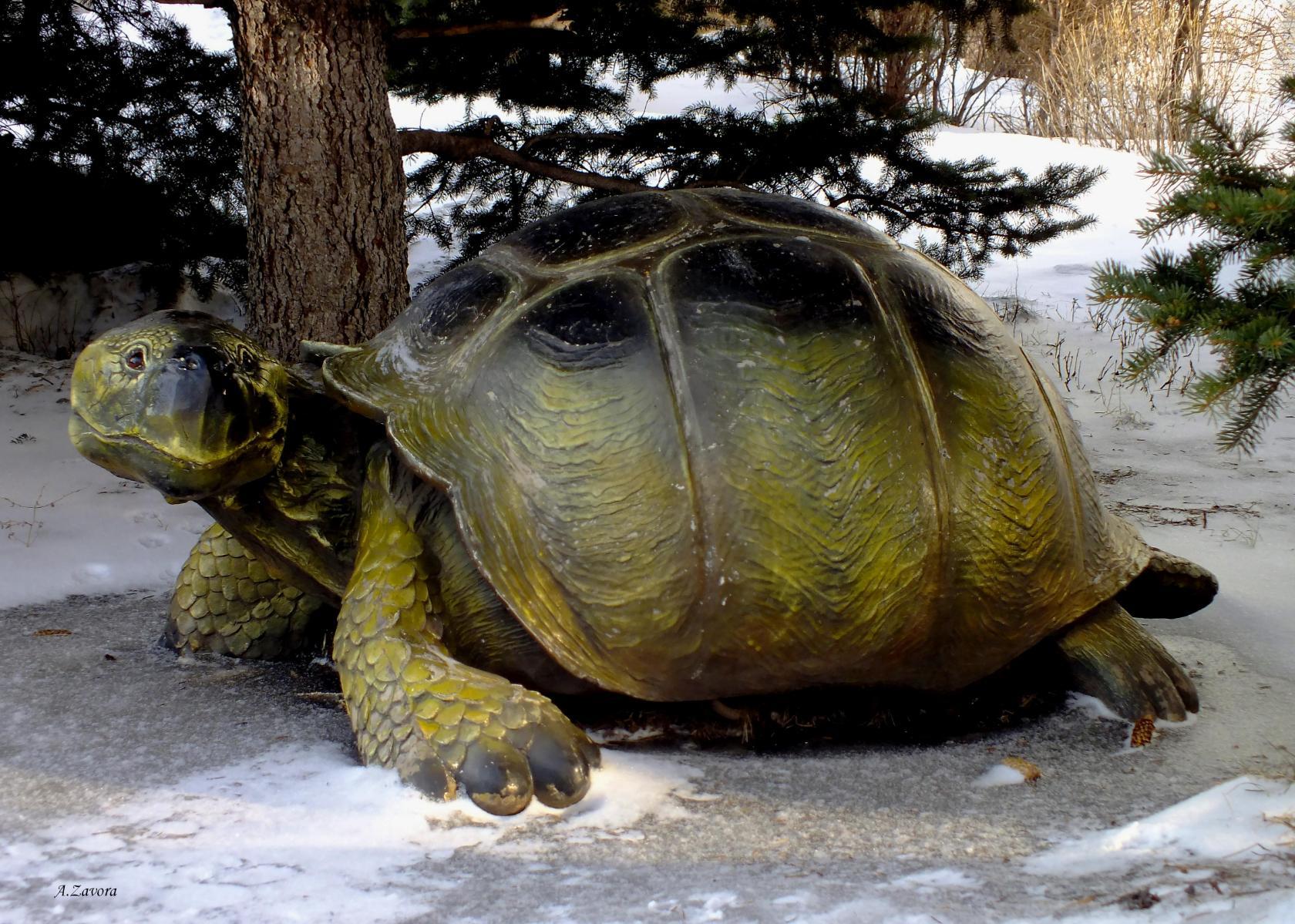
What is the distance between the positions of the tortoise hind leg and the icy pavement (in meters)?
0.32

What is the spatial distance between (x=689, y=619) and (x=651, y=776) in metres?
0.29

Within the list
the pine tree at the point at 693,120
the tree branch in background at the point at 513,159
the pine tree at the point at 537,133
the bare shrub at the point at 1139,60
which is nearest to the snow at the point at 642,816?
the pine tree at the point at 537,133

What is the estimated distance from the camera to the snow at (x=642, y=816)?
4.83ft

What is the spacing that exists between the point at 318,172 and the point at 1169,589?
254cm

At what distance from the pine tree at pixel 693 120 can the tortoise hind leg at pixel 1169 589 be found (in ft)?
6.10

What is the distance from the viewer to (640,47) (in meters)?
3.83

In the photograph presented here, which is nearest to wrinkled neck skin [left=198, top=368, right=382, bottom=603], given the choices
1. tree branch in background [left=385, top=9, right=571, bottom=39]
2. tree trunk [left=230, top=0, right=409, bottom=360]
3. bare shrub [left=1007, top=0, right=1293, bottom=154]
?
tree trunk [left=230, top=0, right=409, bottom=360]

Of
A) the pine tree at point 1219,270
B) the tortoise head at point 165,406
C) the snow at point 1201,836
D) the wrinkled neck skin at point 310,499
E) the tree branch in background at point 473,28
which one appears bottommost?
the snow at point 1201,836

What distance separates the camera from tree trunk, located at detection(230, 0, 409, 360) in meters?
3.14

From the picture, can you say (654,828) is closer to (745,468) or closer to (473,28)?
(745,468)

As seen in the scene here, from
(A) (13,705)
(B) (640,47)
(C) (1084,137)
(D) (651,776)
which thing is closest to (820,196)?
(B) (640,47)

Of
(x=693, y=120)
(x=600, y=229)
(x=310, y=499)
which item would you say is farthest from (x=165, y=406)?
(x=693, y=120)

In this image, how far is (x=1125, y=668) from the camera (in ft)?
7.45

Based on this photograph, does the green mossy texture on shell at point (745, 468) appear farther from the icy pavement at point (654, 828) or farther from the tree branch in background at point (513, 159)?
the tree branch in background at point (513, 159)
